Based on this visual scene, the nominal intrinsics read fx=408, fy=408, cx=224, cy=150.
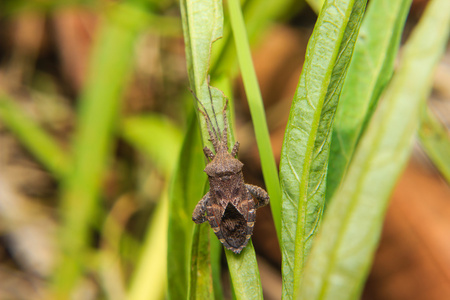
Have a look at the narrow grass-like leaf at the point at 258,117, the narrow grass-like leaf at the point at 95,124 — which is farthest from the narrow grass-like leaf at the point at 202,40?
the narrow grass-like leaf at the point at 95,124

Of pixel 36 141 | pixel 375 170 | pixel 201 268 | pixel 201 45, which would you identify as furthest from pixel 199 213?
pixel 36 141

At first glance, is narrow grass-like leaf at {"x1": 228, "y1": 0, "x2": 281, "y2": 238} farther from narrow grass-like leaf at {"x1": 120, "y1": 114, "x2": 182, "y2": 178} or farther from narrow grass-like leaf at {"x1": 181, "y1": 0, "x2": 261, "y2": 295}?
narrow grass-like leaf at {"x1": 120, "y1": 114, "x2": 182, "y2": 178}

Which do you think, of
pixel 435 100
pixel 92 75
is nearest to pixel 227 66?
pixel 92 75

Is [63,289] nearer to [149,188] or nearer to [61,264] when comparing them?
[61,264]

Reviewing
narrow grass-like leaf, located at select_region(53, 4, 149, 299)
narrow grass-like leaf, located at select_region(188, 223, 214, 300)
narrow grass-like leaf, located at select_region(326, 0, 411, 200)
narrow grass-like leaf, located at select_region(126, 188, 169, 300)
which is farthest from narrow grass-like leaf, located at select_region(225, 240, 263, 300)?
narrow grass-like leaf, located at select_region(53, 4, 149, 299)

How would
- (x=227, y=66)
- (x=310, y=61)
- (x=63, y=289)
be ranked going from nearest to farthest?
1. (x=310, y=61)
2. (x=227, y=66)
3. (x=63, y=289)

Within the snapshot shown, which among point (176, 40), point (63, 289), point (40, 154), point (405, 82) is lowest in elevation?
point (63, 289)
